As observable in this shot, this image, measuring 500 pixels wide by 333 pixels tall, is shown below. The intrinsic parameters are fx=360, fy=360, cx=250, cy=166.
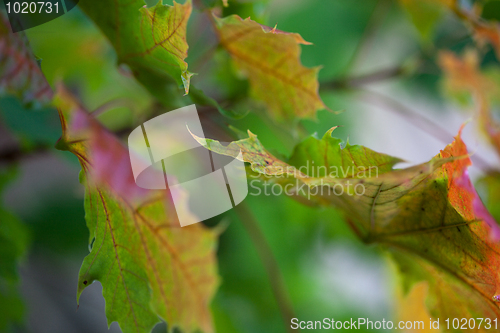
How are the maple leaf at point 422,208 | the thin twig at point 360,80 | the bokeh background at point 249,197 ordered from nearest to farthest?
the maple leaf at point 422,208, the bokeh background at point 249,197, the thin twig at point 360,80

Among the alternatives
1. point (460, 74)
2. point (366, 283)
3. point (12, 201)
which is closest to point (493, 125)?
point (460, 74)

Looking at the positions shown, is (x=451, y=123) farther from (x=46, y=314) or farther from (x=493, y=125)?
(x=46, y=314)

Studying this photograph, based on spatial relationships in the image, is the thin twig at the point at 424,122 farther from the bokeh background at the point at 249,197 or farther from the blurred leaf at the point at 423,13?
the blurred leaf at the point at 423,13

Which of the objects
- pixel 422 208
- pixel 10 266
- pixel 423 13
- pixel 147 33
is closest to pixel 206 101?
pixel 147 33

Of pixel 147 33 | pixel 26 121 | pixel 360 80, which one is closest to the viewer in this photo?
pixel 147 33

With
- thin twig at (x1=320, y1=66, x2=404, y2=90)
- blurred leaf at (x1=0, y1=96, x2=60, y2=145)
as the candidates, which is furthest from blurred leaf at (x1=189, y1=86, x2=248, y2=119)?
thin twig at (x1=320, y1=66, x2=404, y2=90)

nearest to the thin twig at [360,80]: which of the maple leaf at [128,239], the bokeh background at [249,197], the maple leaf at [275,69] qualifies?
the bokeh background at [249,197]

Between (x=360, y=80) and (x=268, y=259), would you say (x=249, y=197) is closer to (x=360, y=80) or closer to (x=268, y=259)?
(x=268, y=259)

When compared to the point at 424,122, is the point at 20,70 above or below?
above
